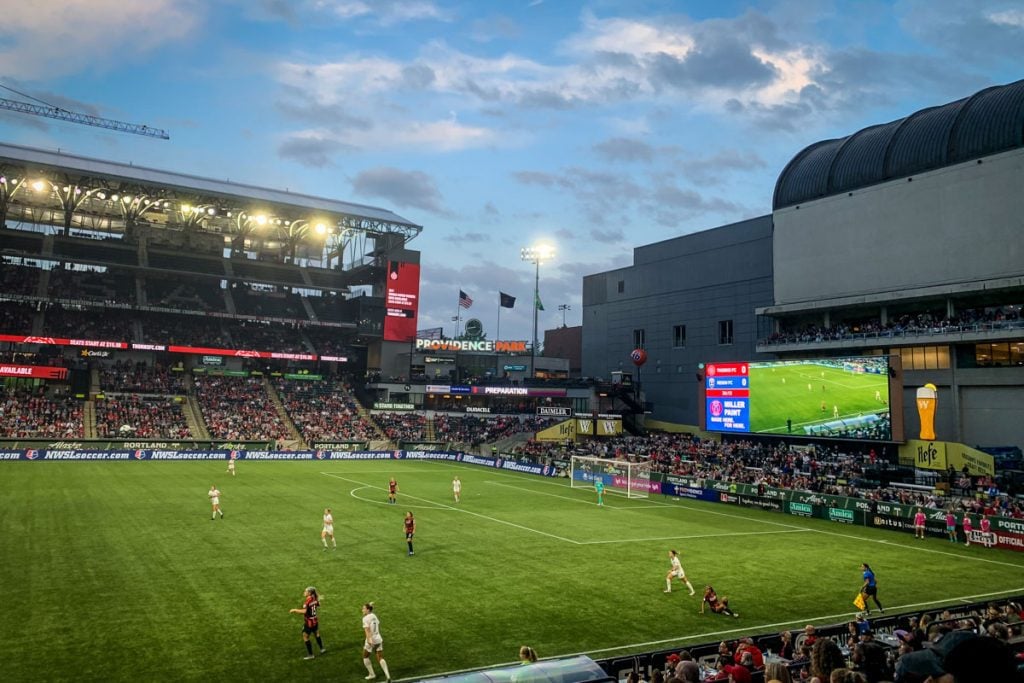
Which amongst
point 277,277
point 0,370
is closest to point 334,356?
point 277,277

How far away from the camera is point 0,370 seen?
Result: 66688mm

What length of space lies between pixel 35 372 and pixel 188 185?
79.8ft

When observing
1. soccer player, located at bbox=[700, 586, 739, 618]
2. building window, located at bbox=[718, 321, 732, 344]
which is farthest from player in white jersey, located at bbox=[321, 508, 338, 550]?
building window, located at bbox=[718, 321, 732, 344]

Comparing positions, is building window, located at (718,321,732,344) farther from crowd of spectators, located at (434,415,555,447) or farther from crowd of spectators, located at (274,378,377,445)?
crowd of spectators, located at (274,378,377,445)

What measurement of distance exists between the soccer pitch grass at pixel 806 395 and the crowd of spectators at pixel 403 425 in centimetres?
4044

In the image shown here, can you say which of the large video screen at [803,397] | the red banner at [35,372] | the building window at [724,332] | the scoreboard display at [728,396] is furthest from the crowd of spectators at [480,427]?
the red banner at [35,372]

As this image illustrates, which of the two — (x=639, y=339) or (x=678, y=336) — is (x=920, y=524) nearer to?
(x=678, y=336)

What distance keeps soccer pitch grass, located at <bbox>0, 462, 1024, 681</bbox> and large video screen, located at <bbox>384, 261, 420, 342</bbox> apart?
161 feet

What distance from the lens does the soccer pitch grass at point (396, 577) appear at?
1645 cm

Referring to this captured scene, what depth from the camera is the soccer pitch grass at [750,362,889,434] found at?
158ft

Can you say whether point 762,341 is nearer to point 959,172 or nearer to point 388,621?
point 959,172

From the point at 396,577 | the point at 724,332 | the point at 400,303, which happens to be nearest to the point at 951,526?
the point at 396,577

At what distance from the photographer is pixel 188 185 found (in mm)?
75250

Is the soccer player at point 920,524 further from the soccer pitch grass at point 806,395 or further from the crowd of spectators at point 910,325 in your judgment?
the crowd of spectators at point 910,325
